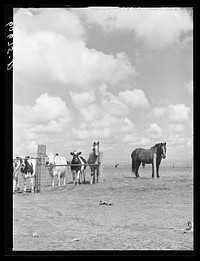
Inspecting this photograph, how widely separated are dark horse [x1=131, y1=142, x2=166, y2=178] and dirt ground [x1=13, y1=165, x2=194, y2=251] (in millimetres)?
1246

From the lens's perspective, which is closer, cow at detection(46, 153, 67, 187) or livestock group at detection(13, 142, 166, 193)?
livestock group at detection(13, 142, 166, 193)

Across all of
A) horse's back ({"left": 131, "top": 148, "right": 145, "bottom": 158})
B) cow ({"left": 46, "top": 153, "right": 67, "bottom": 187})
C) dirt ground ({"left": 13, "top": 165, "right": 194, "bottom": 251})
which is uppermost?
horse's back ({"left": 131, "top": 148, "right": 145, "bottom": 158})

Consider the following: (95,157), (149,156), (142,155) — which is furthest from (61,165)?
(149,156)

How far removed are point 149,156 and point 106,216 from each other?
17.8 feet

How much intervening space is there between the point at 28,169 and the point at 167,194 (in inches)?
136

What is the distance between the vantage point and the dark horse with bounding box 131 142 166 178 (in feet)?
34.5

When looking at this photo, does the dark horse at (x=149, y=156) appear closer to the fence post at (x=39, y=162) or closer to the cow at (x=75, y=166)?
the cow at (x=75, y=166)

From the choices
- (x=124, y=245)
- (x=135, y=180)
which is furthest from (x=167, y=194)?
(x=124, y=245)

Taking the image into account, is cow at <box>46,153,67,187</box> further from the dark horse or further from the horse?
the dark horse

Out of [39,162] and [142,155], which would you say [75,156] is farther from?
[142,155]

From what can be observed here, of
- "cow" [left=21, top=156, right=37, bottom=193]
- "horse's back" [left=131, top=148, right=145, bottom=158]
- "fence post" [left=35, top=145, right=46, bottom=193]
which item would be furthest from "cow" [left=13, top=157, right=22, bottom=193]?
"horse's back" [left=131, top=148, right=145, bottom=158]
